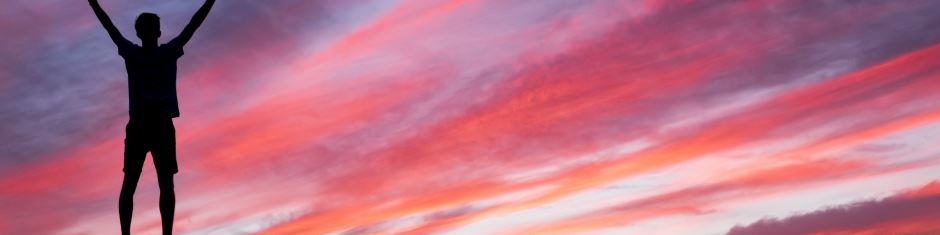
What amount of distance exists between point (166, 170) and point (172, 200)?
334mm

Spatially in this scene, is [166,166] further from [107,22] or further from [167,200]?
[107,22]

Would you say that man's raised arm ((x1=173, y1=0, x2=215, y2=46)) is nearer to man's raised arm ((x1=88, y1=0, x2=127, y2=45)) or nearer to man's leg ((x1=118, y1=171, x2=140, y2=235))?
man's raised arm ((x1=88, y1=0, x2=127, y2=45))

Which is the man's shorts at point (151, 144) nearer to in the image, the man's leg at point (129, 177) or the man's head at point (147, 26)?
the man's leg at point (129, 177)

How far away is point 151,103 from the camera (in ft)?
49.9

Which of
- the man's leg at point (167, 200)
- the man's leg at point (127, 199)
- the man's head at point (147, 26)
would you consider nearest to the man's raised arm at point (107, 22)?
the man's head at point (147, 26)

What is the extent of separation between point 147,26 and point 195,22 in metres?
0.53

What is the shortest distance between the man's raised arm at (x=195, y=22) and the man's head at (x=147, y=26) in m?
0.26

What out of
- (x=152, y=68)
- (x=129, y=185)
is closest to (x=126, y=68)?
(x=152, y=68)

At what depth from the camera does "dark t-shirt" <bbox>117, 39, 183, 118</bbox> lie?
1523cm

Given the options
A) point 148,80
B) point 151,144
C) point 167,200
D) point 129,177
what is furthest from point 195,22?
point 167,200

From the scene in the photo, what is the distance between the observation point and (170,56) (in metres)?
15.4

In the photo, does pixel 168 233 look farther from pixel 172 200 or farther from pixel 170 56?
pixel 170 56

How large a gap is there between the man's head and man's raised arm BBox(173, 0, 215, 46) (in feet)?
0.86

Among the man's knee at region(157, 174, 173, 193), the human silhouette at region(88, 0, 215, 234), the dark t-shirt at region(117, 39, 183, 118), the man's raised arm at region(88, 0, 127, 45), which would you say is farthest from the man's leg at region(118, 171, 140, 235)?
the man's raised arm at region(88, 0, 127, 45)
